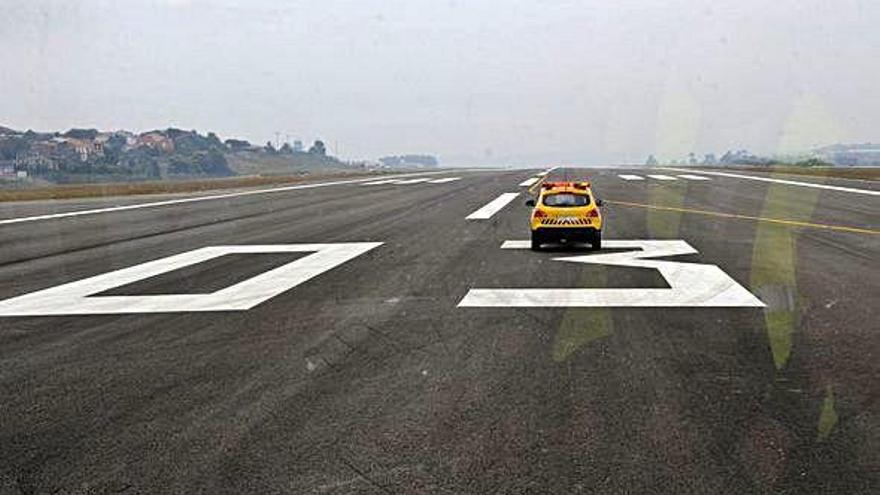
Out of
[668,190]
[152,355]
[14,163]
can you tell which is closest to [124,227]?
[152,355]

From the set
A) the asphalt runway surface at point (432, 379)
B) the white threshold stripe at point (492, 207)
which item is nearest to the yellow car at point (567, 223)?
the asphalt runway surface at point (432, 379)

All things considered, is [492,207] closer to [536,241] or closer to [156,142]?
[536,241]

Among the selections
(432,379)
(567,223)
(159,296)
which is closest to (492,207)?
(567,223)

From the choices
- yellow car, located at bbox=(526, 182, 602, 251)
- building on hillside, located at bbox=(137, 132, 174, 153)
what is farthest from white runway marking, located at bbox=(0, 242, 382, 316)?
building on hillside, located at bbox=(137, 132, 174, 153)

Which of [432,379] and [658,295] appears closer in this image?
[432,379]

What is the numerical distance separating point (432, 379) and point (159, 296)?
495 centimetres

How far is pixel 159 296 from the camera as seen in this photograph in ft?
28.9

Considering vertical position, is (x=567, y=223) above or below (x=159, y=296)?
above

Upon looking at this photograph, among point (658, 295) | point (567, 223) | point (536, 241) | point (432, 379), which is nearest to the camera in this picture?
point (432, 379)

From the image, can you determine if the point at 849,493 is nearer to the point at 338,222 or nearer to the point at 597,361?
the point at 597,361

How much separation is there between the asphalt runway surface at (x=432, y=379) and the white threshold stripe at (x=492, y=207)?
7.74m

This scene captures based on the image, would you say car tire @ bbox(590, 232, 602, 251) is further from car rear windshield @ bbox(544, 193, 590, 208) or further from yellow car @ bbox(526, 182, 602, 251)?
car rear windshield @ bbox(544, 193, 590, 208)

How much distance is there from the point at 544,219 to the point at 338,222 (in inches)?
299

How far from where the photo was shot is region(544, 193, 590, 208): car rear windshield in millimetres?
12602
